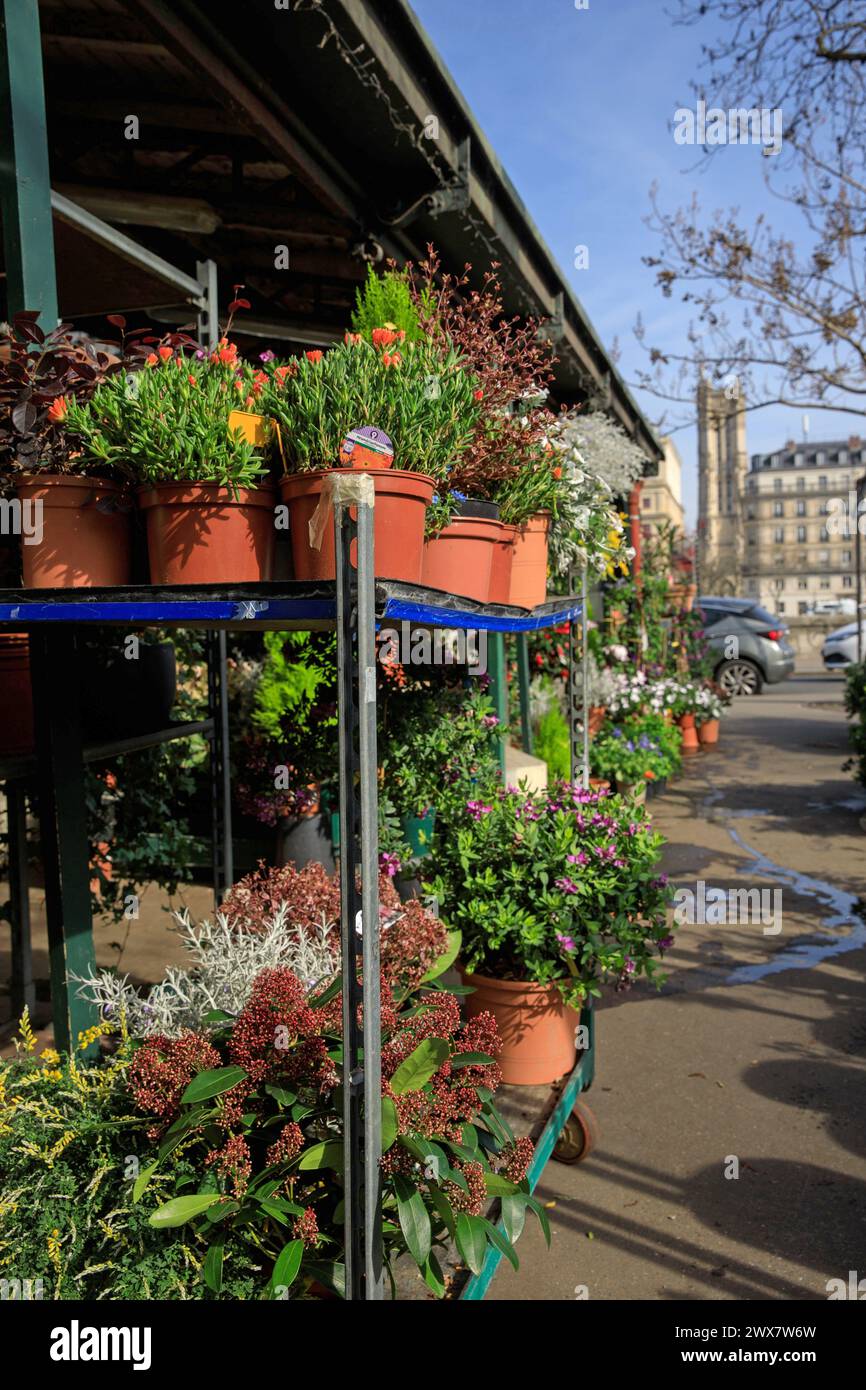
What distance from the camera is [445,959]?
2.52m

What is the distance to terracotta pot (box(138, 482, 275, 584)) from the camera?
1.76 meters

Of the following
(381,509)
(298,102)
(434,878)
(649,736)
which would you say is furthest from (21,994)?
(649,736)

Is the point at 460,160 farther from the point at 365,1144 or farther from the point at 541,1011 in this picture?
the point at 365,1144

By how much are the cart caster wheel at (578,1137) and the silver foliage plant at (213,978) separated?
1.15 m

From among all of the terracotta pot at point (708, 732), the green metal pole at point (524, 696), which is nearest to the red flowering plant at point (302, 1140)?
the green metal pole at point (524, 696)

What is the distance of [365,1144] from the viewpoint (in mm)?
1545

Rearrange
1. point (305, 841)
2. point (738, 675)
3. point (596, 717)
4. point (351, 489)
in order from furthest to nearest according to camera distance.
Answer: point (738, 675) → point (596, 717) → point (305, 841) → point (351, 489)

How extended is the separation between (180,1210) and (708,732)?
11.1m

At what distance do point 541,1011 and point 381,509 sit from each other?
181cm

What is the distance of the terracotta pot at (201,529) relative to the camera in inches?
→ 69.4

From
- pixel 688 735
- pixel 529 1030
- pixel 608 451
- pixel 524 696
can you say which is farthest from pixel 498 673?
pixel 688 735

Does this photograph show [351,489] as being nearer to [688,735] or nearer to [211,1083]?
[211,1083]

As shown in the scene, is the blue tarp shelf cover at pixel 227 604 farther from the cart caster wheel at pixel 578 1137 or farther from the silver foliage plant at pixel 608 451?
the silver foliage plant at pixel 608 451

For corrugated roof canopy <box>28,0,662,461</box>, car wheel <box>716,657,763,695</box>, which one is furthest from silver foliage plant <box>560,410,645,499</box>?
car wheel <box>716,657,763,695</box>
